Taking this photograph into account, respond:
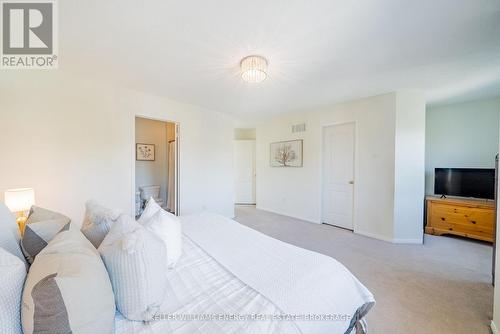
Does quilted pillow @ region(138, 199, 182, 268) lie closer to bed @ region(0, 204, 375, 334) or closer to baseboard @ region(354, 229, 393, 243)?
bed @ region(0, 204, 375, 334)

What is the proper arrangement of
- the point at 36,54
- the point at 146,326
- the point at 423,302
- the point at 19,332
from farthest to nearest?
the point at 36,54 < the point at 423,302 < the point at 146,326 < the point at 19,332

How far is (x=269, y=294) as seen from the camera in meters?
0.98

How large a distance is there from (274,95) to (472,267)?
3.44 m

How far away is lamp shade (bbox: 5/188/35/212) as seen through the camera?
1.91m

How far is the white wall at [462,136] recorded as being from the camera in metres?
3.50

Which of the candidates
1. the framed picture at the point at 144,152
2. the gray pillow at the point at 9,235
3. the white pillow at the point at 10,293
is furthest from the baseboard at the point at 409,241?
the framed picture at the point at 144,152

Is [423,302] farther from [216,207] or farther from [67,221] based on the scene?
[216,207]

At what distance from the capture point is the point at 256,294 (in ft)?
3.28

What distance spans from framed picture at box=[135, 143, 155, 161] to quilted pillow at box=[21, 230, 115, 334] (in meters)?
4.51

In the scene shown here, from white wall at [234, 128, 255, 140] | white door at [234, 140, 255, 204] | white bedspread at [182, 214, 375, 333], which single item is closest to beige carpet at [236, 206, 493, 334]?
white bedspread at [182, 214, 375, 333]

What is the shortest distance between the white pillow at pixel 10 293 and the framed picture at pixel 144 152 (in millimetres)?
4601

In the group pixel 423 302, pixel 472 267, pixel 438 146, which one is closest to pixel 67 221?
pixel 423 302

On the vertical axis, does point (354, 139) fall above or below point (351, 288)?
above

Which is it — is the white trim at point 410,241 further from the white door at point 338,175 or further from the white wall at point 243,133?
the white wall at point 243,133
